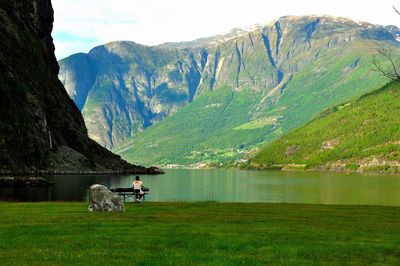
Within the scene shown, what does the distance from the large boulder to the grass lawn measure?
56.5 inches

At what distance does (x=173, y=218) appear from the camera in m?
40.2

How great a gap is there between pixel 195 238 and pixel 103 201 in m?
16.6

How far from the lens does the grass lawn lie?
24484 millimetres

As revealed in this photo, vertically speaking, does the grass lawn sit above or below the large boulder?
below

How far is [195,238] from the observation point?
29734mm

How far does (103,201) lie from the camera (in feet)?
145

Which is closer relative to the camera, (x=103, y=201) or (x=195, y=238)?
(x=195, y=238)

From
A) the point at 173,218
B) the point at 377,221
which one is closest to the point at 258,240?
the point at 173,218

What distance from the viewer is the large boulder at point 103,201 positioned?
44.2 m

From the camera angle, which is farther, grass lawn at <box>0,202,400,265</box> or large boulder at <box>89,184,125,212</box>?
large boulder at <box>89,184,125,212</box>

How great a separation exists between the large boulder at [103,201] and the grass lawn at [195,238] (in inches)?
56.5

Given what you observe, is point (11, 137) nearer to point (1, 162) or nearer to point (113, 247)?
point (1, 162)

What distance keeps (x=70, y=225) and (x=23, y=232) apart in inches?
146

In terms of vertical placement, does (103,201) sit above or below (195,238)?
above
